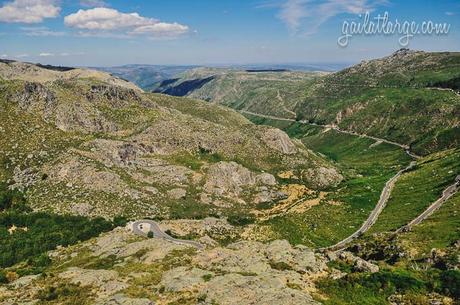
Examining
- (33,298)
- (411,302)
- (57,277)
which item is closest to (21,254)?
(57,277)

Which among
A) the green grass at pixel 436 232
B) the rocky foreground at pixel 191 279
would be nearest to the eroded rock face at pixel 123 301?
the rocky foreground at pixel 191 279

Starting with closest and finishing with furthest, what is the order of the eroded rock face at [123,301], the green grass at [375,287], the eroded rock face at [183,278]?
the green grass at [375,287], the eroded rock face at [123,301], the eroded rock face at [183,278]

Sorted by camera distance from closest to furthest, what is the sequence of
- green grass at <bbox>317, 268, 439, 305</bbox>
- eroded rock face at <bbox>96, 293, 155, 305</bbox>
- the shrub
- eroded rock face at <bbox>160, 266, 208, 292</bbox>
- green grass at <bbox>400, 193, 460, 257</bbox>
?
1. green grass at <bbox>317, 268, 439, 305</bbox>
2. the shrub
3. eroded rock face at <bbox>96, 293, 155, 305</bbox>
4. eroded rock face at <bbox>160, 266, 208, 292</bbox>
5. green grass at <bbox>400, 193, 460, 257</bbox>

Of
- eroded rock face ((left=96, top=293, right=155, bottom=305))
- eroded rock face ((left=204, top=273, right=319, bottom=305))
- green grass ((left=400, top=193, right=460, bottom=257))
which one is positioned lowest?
green grass ((left=400, top=193, right=460, bottom=257))

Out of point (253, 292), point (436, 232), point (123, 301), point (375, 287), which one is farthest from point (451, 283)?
point (436, 232)

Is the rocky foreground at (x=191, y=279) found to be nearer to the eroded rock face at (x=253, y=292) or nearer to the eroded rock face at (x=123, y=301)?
the eroded rock face at (x=253, y=292)

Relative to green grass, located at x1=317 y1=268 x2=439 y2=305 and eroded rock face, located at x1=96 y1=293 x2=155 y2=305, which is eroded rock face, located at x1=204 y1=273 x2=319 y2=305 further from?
eroded rock face, located at x1=96 y1=293 x2=155 y2=305

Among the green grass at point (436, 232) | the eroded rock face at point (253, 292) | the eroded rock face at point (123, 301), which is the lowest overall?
the green grass at point (436, 232)

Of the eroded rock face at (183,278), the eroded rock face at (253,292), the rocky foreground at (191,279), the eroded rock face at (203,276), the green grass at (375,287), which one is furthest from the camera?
the eroded rock face at (183,278)

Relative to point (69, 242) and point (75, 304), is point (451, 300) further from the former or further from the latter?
point (69, 242)

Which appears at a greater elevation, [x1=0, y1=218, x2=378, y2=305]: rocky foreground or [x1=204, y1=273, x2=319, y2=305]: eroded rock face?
[x1=204, y1=273, x2=319, y2=305]: eroded rock face

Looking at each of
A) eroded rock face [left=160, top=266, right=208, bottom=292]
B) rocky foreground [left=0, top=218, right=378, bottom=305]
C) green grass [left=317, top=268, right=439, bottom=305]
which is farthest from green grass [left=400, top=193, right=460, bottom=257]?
eroded rock face [left=160, top=266, right=208, bottom=292]

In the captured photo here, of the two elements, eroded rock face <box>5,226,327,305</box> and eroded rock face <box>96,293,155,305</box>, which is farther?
eroded rock face <box>96,293,155,305</box>
